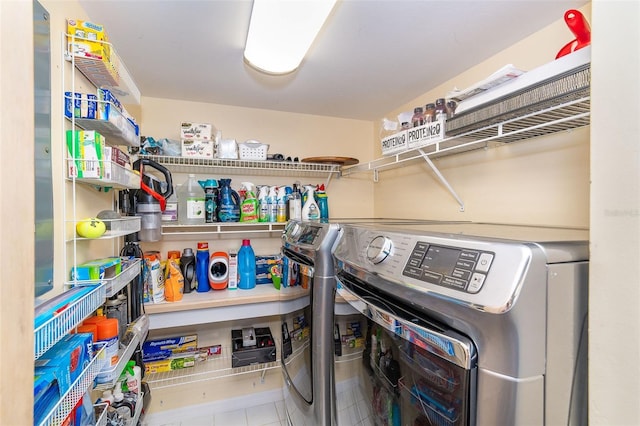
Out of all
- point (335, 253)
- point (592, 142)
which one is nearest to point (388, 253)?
point (335, 253)

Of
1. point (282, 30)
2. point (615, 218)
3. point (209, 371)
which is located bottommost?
point (209, 371)

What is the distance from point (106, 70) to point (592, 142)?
1.40m

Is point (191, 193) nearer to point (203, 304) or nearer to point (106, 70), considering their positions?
point (203, 304)

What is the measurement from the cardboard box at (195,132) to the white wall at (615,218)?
5.91 feet

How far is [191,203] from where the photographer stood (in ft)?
6.19

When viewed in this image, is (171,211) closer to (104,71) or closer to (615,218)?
(104,71)

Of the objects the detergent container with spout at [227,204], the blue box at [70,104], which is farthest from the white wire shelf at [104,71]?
the detergent container with spout at [227,204]

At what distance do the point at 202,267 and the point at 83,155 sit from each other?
112cm

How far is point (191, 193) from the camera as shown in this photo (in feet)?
6.45

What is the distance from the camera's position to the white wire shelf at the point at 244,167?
6.10 feet

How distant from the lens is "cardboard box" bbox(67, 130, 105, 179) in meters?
0.93

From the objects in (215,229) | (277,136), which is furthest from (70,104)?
(277,136)

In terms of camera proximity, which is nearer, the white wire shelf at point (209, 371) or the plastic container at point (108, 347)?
the plastic container at point (108, 347)

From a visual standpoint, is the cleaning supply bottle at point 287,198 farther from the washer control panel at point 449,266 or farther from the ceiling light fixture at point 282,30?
the washer control panel at point 449,266
